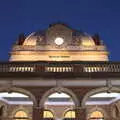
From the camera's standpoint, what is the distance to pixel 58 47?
1123 inches

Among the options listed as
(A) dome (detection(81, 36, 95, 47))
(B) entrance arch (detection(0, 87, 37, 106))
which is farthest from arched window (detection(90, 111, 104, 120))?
(A) dome (detection(81, 36, 95, 47))

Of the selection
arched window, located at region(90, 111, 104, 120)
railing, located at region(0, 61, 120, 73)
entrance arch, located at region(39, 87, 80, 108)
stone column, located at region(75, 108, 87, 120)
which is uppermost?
railing, located at region(0, 61, 120, 73)

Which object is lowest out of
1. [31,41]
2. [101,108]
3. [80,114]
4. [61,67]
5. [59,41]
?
[80,114]

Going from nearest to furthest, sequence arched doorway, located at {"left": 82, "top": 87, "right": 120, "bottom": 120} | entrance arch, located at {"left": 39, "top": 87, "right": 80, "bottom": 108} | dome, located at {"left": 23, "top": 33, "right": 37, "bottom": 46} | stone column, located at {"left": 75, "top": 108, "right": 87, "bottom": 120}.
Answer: stone column, located at {"left": 75, "top": 108, "right": 87, "bottom": 120} → entrance arch, located at {"left": 39, "top": 87, "right": 80, "bottom": 108} → arched doorway, located at {"left": 82, "top": 87, "right": 120, "bottom": 120} → dome, located at {"left": 23, "top": 33, "right": 37, "bottom": 46}

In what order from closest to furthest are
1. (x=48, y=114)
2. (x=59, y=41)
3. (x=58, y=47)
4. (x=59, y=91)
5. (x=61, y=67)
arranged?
(x=59, y=91) < (x=61, y=67) < (x=48, y=114) < (x=58, y=47) < (x=59, y=41)

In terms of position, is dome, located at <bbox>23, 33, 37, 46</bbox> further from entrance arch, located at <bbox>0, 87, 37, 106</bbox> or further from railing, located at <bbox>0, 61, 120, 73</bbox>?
entrance arch, located at <bbox>0, 87, 37, 106</bbox>

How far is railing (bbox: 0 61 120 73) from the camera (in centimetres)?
1650

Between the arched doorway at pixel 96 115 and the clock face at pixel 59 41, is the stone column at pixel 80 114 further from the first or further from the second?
the clock face at pixel 59 41

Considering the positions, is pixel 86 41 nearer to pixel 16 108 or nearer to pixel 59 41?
pixel 59 41

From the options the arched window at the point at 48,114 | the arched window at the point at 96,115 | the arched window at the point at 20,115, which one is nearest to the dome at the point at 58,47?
the arched window at the point at 48,114

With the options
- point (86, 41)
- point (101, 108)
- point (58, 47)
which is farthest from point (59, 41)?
point (101, 108)

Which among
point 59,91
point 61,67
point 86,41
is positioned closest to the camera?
point 59,91

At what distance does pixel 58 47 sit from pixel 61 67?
12.0 metres

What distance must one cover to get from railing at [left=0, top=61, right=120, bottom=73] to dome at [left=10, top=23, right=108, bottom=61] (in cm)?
1073
